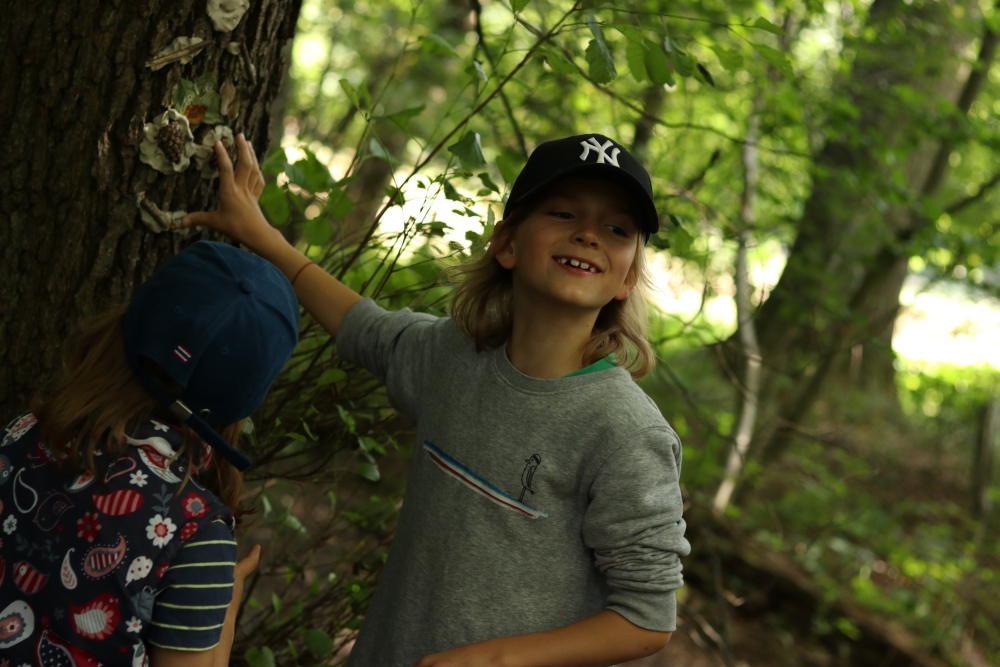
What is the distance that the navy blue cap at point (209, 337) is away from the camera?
1.29 meters

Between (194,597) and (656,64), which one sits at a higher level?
(656,64)

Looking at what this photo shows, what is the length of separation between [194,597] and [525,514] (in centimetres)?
62

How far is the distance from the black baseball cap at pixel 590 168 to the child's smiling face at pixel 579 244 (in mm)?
32

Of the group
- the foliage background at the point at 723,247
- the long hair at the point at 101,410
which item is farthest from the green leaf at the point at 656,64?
the long hair at the point at 101,410

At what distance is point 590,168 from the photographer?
157cm

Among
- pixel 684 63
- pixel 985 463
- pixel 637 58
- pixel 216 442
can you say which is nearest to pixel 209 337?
pixel 216 442

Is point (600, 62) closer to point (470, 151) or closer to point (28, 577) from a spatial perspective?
point (470, 151)

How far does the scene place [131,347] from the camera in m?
1.32

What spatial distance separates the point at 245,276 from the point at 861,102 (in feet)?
19.7

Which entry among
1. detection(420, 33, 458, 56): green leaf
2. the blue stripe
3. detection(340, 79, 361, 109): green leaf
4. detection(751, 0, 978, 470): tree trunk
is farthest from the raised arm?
detection(751, 0, 978, 470): tree trunk

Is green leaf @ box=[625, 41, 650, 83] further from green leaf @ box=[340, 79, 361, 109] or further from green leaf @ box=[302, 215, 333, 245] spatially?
green leaf @ box=[302, 215, 333, 245]

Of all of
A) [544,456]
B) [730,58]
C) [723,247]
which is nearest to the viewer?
[544,456]

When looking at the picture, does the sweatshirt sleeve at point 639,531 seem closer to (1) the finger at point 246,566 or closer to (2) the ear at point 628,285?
(2) the ear at point 628,285

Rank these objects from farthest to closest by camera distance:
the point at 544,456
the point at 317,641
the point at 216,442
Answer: the point at 317,641, the point at 544,456, the point at 216,442
